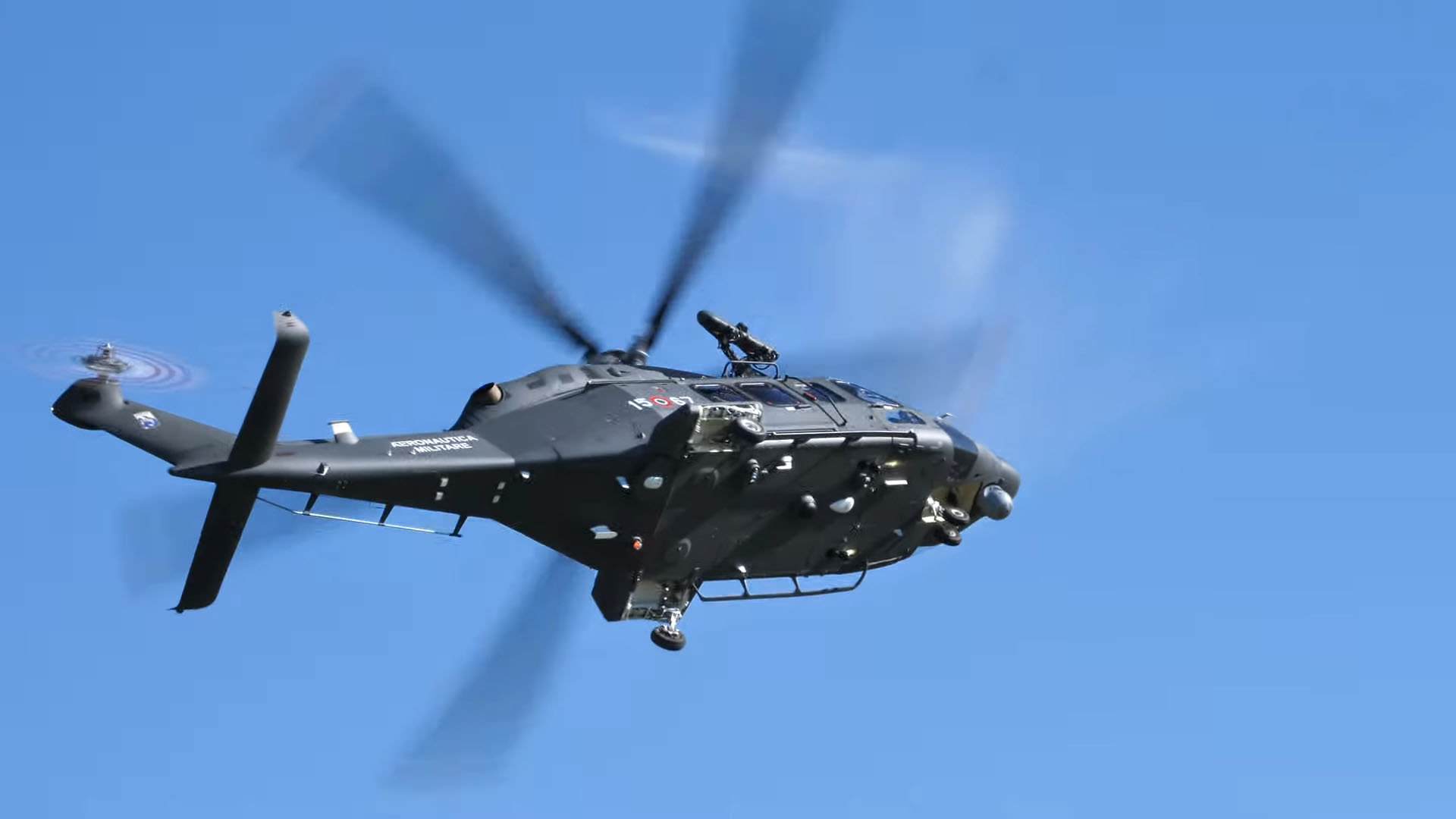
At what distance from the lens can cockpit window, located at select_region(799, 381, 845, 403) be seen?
29578 millimetres

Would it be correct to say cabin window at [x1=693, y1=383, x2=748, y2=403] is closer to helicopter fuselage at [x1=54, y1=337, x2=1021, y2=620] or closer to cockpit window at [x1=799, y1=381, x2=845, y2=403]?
helicopter fuselage at [x1=54, y1=337, x2=1021, y2=620]

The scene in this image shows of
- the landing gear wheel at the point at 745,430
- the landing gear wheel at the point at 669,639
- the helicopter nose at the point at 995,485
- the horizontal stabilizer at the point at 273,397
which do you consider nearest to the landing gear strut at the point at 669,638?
the landing gear wheel at the point at 669,639

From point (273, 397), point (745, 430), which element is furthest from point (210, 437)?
point (745, 430)

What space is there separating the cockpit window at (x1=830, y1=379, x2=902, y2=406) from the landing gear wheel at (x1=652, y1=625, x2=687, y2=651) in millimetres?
3874

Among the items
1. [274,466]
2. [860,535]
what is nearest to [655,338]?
[860,535]

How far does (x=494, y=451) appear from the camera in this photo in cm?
2750

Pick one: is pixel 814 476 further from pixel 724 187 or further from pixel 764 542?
pixel 724 187

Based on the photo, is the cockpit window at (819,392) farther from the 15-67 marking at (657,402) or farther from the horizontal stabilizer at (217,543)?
the horizontal stabilizer at (217,543)

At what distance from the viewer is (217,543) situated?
26.9 m

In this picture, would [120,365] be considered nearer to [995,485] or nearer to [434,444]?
[434,444]

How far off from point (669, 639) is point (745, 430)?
9.91 feet

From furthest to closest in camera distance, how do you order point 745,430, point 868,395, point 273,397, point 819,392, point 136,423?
point 868,395
point 819,392
point 745,430
point 136,423
point 273,397

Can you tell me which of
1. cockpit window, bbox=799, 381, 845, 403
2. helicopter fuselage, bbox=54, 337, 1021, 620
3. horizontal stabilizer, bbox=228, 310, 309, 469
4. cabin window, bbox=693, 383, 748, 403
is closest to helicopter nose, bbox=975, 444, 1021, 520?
helicopter fuselage, bbox=54, 337, 1021, 620

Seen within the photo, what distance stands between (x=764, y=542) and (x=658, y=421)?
7.96 ft
